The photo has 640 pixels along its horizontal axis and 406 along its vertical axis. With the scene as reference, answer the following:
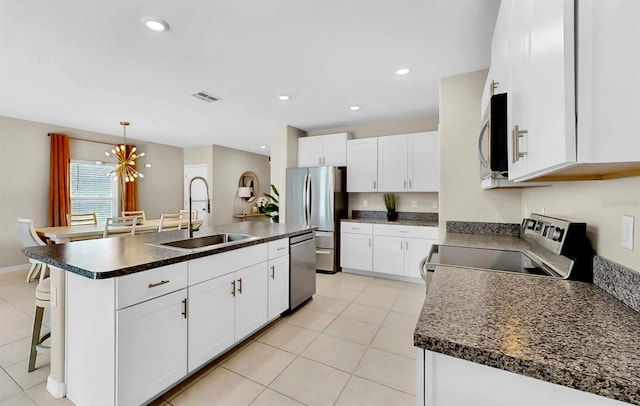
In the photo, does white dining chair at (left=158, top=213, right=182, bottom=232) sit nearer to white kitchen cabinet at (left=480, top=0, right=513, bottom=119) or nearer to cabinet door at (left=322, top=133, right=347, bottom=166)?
cabinet door at (left=322, top=133, right=347, bottom=166)

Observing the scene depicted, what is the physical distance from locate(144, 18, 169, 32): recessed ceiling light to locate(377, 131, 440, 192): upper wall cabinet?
122 inches

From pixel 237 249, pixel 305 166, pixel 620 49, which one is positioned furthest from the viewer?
pixel 305 166

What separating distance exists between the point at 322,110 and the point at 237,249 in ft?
8.44

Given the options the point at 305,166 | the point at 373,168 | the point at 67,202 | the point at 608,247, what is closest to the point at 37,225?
the point at 67,202

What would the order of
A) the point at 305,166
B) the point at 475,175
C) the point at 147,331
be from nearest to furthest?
the point at 147,331 < the point at 475,175 < the point at 305,166

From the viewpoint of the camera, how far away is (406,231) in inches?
153

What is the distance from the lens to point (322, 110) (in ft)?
12.9

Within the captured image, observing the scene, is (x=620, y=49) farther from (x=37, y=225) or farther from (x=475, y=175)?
(x=37, y=225)

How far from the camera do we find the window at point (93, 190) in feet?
16.8

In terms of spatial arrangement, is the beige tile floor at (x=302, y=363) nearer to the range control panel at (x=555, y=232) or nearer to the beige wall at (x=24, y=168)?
the range control panel at (x=555, y=232)

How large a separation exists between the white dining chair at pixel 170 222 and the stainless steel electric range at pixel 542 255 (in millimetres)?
3946

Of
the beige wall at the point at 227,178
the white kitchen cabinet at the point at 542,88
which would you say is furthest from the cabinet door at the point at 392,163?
the beige wall at the point at 227,178

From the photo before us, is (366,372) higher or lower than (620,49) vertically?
lower

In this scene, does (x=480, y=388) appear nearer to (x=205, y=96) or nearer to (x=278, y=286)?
(x=278, y=286)
